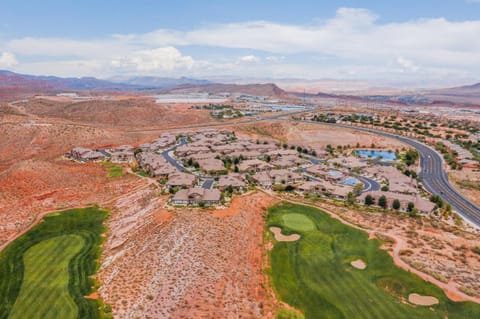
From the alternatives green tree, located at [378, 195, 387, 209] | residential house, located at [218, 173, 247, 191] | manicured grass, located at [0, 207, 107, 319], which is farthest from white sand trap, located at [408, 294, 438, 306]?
residential house, located at [218, 173, 247, 191]

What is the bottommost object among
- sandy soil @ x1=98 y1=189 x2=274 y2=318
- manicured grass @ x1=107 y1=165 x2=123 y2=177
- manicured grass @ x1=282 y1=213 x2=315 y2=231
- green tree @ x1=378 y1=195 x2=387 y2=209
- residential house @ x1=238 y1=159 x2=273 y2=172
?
sandy soil @ x1=98 y1=189 x2=274 y2=318

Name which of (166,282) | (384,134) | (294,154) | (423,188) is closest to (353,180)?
(423,188)

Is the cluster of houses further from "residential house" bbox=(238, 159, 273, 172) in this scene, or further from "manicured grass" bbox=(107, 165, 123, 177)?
"manicured grass" bbox=(107, 165, 123, 177)

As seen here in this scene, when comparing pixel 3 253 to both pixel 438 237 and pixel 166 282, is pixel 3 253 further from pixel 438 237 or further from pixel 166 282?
pixel 438 237

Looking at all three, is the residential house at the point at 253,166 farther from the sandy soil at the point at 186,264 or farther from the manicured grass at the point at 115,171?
the manicured grass at the point at 115,171

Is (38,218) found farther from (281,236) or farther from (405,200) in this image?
(405,200)

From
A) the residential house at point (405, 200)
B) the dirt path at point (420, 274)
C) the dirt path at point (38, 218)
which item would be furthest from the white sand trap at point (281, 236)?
the dirt path at point (38, 218)
